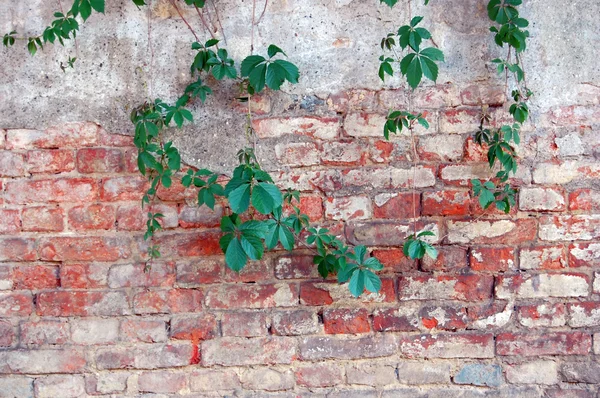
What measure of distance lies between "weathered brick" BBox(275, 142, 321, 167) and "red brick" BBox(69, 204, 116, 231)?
24.1 inches

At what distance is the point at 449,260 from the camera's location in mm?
1888

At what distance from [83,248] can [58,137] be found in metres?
0.39

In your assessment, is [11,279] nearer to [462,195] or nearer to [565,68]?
[462,195]

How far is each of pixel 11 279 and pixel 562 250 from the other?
1910mm

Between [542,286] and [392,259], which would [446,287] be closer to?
[392,259]

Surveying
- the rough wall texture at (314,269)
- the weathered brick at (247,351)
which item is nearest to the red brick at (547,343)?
the rough wall texture at (314,269)

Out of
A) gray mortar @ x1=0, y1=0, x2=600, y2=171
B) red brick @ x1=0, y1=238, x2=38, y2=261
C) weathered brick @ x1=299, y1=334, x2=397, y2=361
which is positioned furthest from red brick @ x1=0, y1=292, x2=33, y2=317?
weathered brick @ x1=299, y1=334, x2=397, y2=361

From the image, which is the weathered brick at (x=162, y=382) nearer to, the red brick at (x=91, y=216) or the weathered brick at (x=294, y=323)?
the weathered brick at (x=294, y=323)

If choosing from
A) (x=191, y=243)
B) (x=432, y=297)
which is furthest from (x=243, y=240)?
(x=432, y=297)

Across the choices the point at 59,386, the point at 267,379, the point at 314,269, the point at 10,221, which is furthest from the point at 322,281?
the point at 10,221

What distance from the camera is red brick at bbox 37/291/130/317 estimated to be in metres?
1.88

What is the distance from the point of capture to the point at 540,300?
188 cm

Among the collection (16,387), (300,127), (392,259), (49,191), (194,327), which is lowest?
(16,387)

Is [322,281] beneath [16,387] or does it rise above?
above
